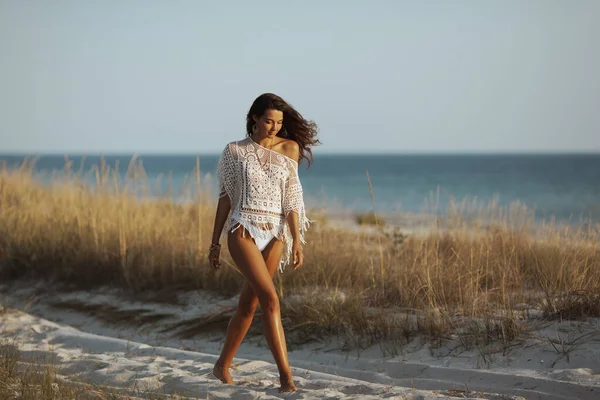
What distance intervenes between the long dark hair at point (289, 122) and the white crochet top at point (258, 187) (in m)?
0.19

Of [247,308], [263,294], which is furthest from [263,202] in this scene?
[247,308]

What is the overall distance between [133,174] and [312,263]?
11.6 ft

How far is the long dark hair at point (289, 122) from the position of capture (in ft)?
15.8

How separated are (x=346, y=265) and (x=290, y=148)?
9.27ft

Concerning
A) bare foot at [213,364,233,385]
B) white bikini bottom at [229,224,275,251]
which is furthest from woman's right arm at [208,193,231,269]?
bare foot at [213,364,233,385]

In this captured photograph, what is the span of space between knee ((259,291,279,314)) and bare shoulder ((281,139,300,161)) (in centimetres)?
97

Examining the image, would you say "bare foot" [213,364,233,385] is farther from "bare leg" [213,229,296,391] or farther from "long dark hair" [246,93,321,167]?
"long dark hair" [246,93,321,167]

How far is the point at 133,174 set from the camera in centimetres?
996

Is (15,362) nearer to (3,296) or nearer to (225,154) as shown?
(225,154)

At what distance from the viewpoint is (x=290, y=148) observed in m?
4.93

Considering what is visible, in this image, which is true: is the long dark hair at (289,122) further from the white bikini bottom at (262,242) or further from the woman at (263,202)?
the white bikini bottom at (262,242)

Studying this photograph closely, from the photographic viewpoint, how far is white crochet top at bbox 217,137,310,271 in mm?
4758

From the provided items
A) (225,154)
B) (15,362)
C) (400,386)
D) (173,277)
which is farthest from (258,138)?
(173,277)

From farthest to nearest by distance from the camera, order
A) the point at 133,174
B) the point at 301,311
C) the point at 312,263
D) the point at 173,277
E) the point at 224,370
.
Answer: the point at 133,174 < the point at 173,277 < the point at 312,263 < the point at 301,311 < the point at 224,370
